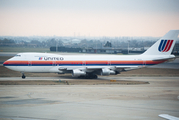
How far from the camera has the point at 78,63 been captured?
46.1 meters

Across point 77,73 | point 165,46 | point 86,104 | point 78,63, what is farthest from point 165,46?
point 86,104

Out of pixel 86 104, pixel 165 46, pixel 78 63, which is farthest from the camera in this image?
pixel 165 46

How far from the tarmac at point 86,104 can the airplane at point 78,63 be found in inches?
554

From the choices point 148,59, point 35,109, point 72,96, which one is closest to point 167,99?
point 72,96

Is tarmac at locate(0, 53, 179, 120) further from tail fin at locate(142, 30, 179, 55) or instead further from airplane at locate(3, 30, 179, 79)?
tail fin at locate(142, 30, 179, 55)

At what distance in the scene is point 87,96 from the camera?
27.6 meters

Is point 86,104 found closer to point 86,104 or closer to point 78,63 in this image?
point 86,104

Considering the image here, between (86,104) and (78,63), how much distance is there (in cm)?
2305

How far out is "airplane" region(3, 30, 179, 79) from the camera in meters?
44.5

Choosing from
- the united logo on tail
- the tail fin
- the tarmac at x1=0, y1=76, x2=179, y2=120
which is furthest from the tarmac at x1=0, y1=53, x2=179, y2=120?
the united logo on tail

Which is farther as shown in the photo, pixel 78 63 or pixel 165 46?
pixel 165 46

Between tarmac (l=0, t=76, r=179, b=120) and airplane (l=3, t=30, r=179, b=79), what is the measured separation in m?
14.1

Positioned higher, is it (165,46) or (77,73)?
(165,46)

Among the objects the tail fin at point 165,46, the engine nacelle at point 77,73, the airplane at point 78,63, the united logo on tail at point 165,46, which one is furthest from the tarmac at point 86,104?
the united logo on tail at point 165,46
